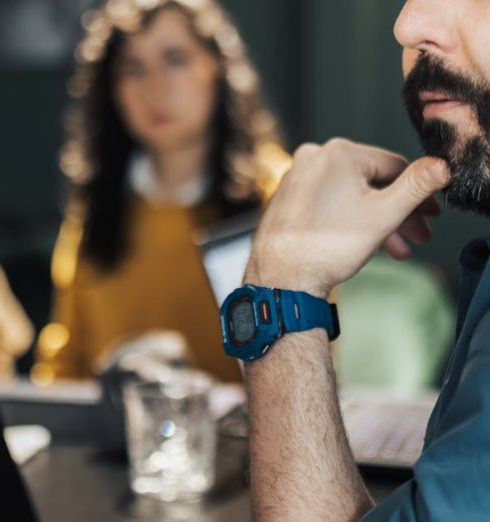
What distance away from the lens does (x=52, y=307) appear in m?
4.23

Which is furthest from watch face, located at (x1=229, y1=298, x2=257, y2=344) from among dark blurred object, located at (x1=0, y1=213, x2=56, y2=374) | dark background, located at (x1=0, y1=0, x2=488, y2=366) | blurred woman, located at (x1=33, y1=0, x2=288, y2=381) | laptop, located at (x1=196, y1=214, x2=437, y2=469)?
dark blurred object, located at (x1=0, y1=213, x2=56, y2=374)

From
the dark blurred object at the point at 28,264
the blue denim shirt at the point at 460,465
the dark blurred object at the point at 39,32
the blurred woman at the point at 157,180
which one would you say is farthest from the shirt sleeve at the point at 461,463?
the dark blurred object at the point at 39,32

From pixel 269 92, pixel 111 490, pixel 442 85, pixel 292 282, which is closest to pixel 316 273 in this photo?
pixel 292 282

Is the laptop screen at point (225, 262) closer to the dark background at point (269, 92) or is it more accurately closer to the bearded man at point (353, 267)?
the bearded man at point (353, 267)

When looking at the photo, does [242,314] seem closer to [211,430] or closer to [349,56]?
[211,430]

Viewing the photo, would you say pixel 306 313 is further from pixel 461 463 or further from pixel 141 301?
pixel 141 301

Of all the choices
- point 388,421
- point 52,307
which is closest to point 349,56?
point 52,307

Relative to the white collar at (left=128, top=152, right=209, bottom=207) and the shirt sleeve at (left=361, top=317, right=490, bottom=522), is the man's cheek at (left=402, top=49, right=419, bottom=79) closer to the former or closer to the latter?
the shirt sleeve at (left=361, top=317, right=490, bottom=522)

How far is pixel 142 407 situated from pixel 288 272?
0.30 m

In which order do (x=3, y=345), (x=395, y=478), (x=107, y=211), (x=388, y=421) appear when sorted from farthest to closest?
(x=107, y=211), (x=3, y=345), (x=388, y=421), (x=395, y=478)

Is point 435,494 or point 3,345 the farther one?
point 3,345

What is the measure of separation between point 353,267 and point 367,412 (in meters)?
0.39

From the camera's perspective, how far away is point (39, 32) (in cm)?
425

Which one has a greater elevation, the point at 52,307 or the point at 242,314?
the point at 242,314
